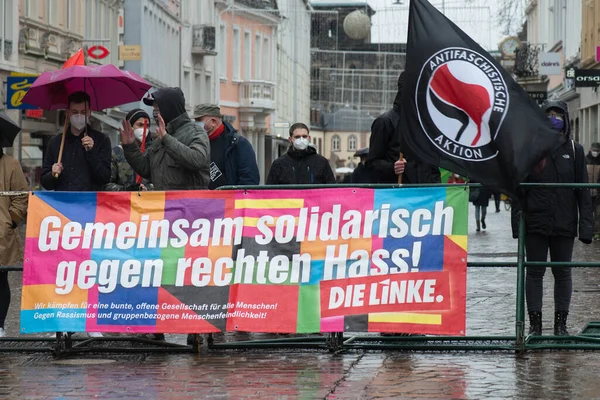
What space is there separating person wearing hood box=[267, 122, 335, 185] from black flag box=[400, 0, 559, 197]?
3.21 meters

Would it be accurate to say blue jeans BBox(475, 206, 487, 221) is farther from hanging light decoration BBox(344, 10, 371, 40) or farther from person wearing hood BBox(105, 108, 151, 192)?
hanging light decoration BBox(344, 10, 371, 40)

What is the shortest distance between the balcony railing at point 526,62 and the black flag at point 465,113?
49.9 meters

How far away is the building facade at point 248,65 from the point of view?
69.4 m

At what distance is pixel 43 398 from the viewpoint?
823cm

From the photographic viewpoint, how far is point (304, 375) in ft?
29.5

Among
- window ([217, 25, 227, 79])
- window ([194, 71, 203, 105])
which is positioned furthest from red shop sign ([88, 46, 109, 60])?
window ([217, 25, 227, 79])

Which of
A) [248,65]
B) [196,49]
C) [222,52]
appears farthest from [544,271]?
[248,65]

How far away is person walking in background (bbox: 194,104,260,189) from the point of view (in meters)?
12.1

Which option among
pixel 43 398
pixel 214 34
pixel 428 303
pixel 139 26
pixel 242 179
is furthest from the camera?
pixel 214 34

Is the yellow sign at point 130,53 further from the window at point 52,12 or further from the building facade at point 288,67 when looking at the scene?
the building facade at point 288,67

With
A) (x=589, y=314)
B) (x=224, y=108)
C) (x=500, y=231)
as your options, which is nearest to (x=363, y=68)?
(x=224, y=108)

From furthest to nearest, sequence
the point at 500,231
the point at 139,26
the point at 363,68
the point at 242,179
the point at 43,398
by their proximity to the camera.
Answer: the point at 363,68
the point at 139,26
the point at 500,231
the point at 242,179
the point at 43,398

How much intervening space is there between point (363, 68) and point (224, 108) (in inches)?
3012

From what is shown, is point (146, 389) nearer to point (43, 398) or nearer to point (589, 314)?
point (43, 398)
